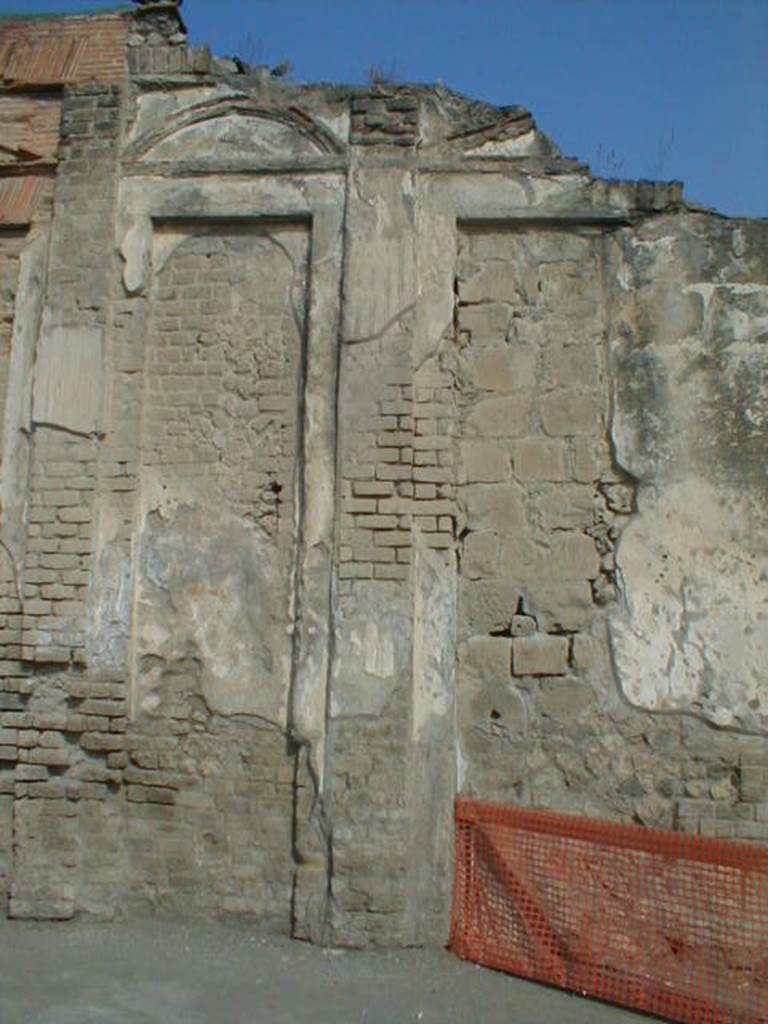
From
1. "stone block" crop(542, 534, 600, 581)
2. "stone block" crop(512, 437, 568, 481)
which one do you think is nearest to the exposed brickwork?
"stone block" crop(512, 437, 568, 481)

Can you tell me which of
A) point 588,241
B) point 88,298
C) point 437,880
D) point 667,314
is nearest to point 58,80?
point 88,298

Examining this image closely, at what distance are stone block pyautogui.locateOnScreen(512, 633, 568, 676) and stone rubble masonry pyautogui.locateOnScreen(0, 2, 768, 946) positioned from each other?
17 mm

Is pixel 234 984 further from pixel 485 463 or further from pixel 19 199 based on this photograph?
pixel 19 199

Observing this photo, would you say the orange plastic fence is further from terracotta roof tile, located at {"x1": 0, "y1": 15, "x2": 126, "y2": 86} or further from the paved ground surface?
terracotta roof tile, located at {"x1": 0, "y1": 15, "x2": 126, "y2": 86}

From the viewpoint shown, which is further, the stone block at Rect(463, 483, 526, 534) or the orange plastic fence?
the stone block at Rect(463, 483, 526, 534)

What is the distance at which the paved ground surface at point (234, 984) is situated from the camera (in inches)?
155

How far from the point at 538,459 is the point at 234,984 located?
2.73 meters

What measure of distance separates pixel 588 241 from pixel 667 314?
0.55 metres

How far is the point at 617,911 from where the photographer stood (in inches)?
170

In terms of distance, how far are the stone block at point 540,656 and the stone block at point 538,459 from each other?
0.78 m

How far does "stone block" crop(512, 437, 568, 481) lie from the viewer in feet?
16.6

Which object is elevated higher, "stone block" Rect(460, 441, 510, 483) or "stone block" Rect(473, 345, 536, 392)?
"stone block" Rect(473, 345, 536, 392)

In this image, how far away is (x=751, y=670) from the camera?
4777 millimetres

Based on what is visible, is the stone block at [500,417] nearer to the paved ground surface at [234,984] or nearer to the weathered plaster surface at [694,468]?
the weathered plaster surface at [694,468]
